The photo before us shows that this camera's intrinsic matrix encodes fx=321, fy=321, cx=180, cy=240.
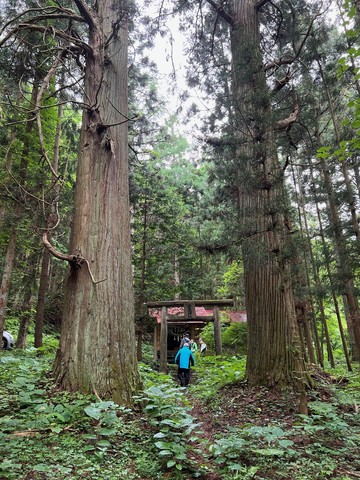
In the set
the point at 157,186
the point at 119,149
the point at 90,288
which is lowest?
the point at 90,288

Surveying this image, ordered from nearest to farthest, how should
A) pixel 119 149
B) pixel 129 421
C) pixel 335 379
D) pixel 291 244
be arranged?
pixel 129 421 → pixel 291 244 → pixel 119 149 → pixel 335 379

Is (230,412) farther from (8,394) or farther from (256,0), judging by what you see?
(256,0)

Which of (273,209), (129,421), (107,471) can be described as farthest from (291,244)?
(107,471)

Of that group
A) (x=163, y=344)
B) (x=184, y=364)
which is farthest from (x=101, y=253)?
(x=163, y=344)

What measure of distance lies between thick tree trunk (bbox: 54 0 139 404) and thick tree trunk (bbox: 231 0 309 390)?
6.27 feet

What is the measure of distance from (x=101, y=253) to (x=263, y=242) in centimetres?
254

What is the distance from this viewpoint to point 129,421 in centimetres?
356

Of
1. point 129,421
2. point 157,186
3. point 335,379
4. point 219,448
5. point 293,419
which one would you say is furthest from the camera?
point 157,186

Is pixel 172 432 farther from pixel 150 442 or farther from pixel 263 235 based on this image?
pixel 263 235

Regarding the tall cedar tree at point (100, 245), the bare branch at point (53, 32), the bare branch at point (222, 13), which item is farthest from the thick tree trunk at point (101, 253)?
the bare branch at point (222, 13)

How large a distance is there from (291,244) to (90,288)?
2738 mm

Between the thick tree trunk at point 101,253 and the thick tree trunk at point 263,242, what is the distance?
6.27ft

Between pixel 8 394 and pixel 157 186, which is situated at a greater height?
pixel 157 186

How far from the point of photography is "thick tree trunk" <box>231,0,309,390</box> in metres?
4.36
